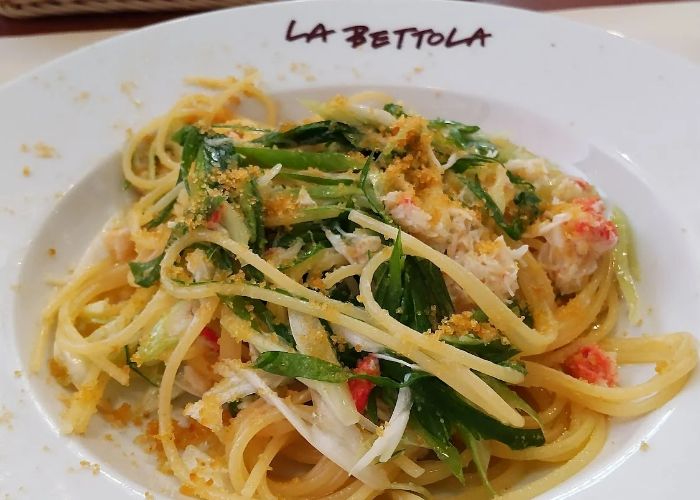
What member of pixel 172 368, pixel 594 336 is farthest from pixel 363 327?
pixel 594 336

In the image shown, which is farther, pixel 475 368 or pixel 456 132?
pixel 456 132

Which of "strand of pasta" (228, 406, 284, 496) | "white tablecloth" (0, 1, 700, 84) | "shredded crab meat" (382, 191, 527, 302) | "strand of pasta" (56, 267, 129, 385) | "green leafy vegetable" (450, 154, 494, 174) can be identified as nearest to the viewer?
"strand of pasta" (228, 406, 284, 496)

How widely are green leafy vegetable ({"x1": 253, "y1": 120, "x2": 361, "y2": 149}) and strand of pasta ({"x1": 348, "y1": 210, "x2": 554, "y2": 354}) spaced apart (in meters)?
0.57

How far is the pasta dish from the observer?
7.15 feet

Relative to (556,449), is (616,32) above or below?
above

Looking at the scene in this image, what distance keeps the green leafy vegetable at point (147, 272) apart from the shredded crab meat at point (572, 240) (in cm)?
138

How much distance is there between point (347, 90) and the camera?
10.6 feet

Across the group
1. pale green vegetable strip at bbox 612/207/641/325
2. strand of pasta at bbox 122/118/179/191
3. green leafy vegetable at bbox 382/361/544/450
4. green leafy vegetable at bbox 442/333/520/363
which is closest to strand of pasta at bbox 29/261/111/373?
strand of pasta at bbox 122/118/179/191

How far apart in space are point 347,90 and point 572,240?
1284 millimetres

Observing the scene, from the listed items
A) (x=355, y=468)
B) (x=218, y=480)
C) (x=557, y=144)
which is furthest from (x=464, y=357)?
(x=557, y=144)

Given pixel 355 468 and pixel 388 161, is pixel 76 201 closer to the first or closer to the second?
pixel 388 161

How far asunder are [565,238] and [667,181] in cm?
50

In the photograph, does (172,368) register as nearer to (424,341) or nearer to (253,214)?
(253,214)

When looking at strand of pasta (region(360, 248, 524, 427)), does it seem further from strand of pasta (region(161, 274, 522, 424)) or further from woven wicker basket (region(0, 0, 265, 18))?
woven wicker basket (region(0, 0, 265, 18))
